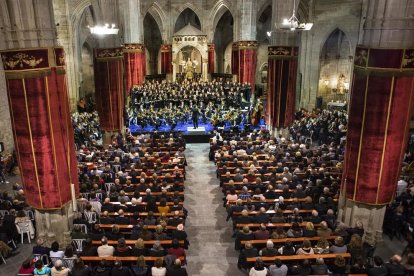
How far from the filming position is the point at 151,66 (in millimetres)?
44750

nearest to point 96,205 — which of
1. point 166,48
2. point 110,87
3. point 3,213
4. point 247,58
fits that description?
point 3,213

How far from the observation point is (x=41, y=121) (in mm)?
10453

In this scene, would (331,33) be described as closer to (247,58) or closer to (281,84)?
(247,58)

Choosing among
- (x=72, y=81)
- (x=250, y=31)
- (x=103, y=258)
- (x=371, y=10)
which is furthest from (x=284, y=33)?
(x=72, y=81)

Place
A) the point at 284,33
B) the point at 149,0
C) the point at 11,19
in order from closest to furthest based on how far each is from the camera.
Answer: the point at 11,19, the point at 284,33, the point at 149,0

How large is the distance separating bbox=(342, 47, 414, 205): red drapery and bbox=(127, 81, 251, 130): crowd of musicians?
12878 mm

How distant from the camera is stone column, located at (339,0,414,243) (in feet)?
32.3

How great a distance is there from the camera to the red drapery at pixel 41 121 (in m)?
10.1

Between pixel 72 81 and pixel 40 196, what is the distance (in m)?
22.1

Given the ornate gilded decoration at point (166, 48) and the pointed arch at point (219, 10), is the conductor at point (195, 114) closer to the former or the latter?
the ornate gilded decoration at point (166, 48)

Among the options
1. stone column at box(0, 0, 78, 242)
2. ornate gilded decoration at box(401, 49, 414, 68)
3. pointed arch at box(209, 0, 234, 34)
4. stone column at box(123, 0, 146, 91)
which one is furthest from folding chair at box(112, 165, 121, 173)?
pointed arch at box(209, 0, 234, 34)

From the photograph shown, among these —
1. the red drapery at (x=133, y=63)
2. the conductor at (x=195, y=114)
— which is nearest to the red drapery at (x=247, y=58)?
the red drapery at (x=133, y=63)

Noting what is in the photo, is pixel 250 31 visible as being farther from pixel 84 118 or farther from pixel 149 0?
pixel 84 118

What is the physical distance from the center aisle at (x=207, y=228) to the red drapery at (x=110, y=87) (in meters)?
5.55
